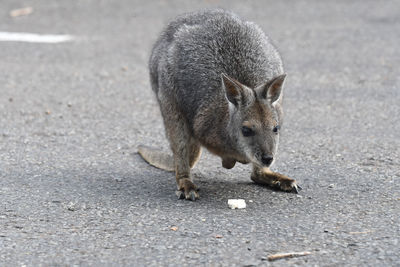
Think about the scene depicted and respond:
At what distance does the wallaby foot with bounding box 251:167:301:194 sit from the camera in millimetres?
4594

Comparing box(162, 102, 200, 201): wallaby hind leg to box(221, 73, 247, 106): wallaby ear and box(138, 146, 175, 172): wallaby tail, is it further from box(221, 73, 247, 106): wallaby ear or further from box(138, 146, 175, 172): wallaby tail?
box(221, 73, 247, 106): wallaby ear

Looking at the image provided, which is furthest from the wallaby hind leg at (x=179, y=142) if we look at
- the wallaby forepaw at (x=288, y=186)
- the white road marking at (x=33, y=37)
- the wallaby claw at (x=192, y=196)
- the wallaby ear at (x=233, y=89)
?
the white road marking at (x=33, y=37)

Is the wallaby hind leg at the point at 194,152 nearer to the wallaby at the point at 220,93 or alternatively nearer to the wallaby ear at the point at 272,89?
the wallaby at the point at 220,93

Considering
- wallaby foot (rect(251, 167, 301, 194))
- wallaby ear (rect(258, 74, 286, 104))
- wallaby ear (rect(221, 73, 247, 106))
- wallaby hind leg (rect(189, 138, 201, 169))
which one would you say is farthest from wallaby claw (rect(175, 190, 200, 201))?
wallaby ear (rect(258, 74, 286, 104))

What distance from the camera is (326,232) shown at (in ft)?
12.6

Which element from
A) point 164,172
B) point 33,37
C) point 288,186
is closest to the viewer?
point 288,186

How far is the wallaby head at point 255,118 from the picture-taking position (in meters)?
4.18

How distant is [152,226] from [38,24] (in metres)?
6.45

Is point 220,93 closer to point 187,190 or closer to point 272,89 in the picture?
point 272,89

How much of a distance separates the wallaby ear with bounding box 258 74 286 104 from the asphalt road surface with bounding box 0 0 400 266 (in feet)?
2.16

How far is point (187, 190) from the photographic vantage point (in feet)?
14.8

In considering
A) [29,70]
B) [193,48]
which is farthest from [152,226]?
[29,70]

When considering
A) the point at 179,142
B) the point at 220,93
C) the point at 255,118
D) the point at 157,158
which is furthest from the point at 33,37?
the point at 255,118

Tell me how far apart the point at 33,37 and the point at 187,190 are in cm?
532
